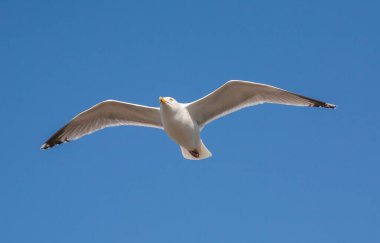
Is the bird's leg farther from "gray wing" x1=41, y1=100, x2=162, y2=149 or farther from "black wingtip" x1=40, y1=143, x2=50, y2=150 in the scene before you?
"black wingtip" x1=40, y1=143, x2=50, y2=150

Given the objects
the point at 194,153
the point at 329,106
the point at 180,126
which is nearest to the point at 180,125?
the point at 180,126

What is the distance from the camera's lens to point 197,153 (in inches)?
428

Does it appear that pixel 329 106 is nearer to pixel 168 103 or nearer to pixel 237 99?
pixel 237 99

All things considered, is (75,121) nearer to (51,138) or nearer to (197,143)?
(51,138)

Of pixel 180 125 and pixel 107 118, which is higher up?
pixel 107 118

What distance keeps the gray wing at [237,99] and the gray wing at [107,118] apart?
0.76 meters

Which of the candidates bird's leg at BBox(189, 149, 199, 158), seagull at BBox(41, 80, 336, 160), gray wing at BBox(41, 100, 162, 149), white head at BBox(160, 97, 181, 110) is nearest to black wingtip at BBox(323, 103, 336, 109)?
seagull at BBox(41, 80, 336, 160)

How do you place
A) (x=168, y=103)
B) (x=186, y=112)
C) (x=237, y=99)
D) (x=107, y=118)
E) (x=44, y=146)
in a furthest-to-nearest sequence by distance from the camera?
(x=44, y=146)
(x=107, y=118)
(x=237, y=99)
(x=186, y=112)
(x=168, y=103)

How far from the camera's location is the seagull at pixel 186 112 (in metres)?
10.5

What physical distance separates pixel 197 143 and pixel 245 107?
965 millimetres

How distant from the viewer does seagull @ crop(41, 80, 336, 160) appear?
10500 mm

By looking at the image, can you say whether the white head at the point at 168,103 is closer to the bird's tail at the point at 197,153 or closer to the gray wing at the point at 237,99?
the gray wing at the point at 237,99

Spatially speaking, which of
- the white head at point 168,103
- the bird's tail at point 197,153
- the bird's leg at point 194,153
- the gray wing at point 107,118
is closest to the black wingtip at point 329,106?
the bird's tail at point 197,153

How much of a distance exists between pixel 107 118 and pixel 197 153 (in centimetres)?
170
